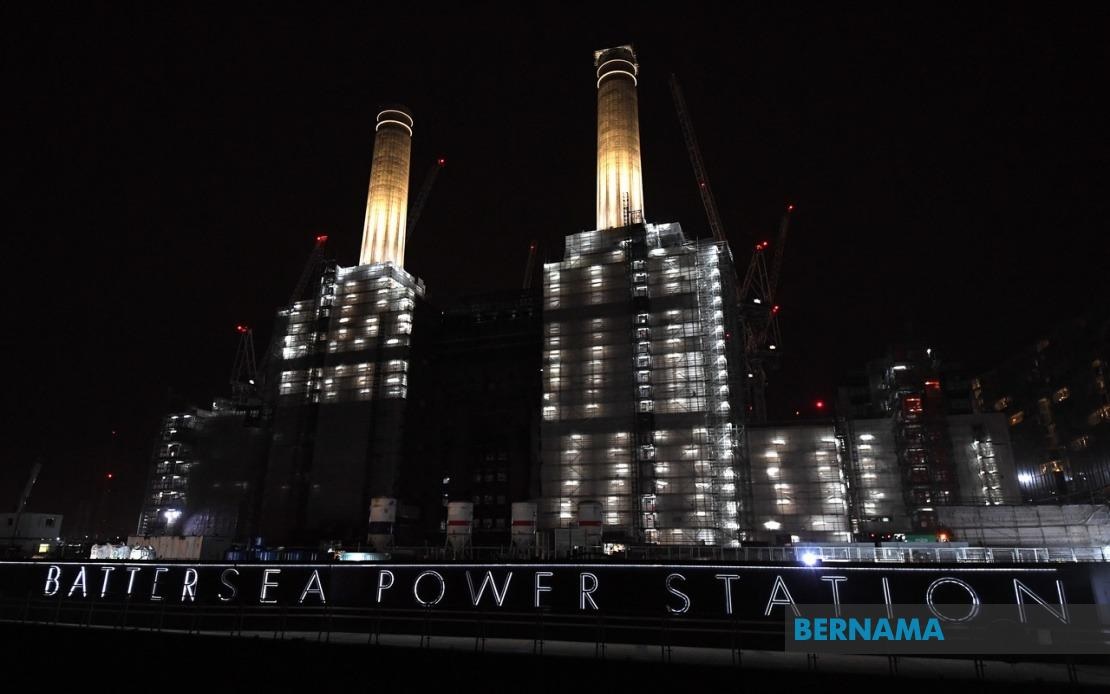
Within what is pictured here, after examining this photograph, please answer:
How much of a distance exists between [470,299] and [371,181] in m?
31.0

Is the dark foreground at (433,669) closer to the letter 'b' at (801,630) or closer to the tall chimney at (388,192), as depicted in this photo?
the letter 'b' at (801,630)

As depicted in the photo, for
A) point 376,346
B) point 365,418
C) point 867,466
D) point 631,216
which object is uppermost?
point 631,216

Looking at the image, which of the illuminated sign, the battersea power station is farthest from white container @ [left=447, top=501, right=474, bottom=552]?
the illuminated sign

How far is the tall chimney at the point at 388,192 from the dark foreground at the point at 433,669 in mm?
98656

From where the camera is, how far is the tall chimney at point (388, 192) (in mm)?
125438

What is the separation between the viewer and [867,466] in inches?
3962

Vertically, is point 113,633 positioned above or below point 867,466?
below

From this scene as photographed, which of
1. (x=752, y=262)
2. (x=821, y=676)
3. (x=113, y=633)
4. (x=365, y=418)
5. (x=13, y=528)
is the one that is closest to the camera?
(x=821, y=676)

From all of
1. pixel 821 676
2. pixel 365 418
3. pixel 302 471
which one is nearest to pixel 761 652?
pixel 821 676

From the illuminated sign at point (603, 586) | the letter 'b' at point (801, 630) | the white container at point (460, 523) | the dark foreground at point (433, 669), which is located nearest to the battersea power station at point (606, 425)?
the white container at point (460, 523)

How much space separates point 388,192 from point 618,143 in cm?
4894

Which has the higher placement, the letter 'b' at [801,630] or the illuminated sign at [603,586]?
the illuminated sign at [603,586]

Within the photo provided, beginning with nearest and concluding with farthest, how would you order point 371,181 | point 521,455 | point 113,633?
point 113,633, point 521,455, point 371,181

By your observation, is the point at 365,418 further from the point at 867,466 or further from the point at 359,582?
the point at 867,466
